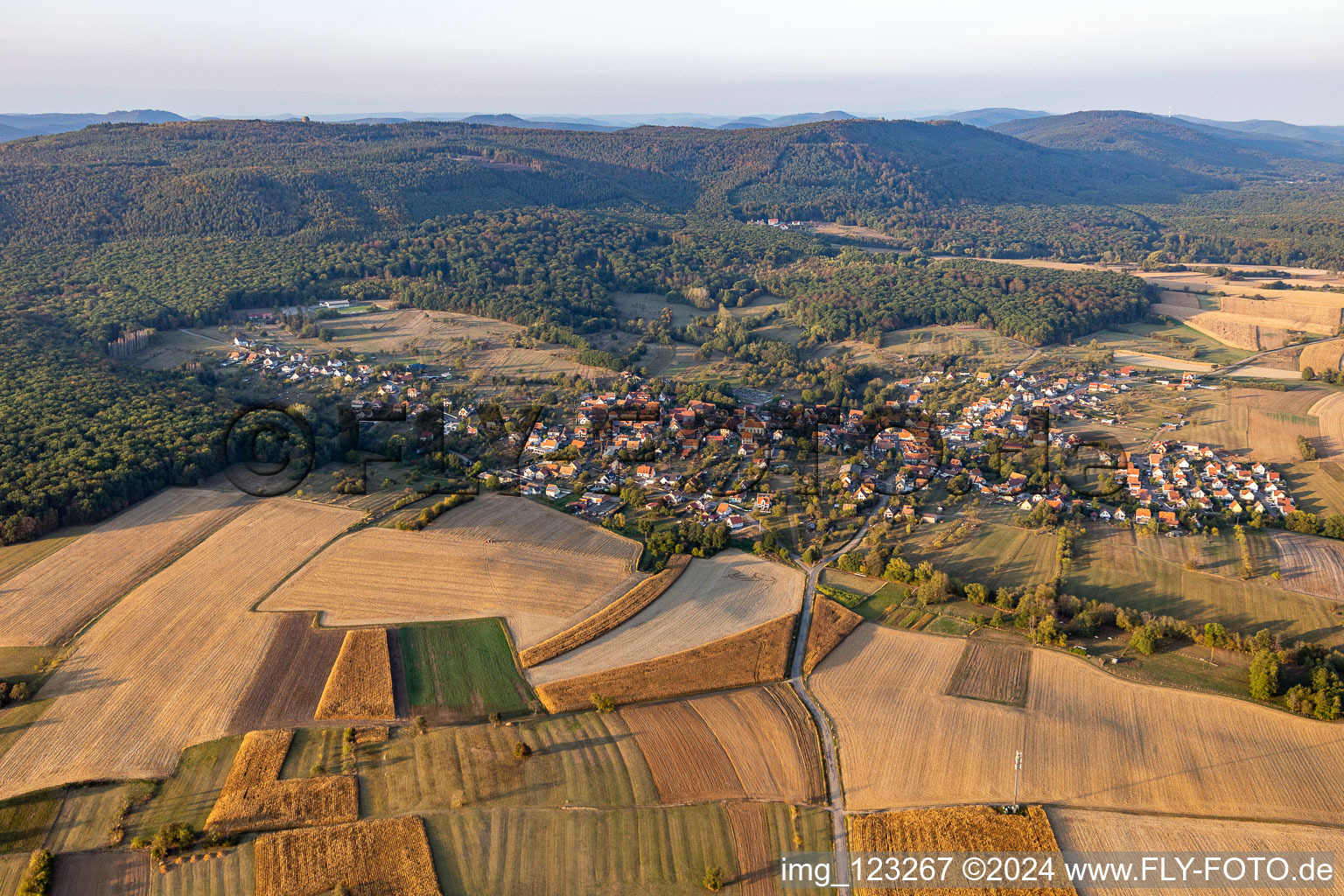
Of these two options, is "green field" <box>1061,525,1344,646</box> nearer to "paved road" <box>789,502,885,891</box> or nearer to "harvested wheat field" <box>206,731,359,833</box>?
"paved road" <box>789,502,885,891</box>

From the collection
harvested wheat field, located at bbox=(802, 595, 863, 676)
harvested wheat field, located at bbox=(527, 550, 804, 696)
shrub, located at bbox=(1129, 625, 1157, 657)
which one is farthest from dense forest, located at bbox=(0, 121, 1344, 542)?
shrub, located at bbox=(1129, 625, 1157, 657)

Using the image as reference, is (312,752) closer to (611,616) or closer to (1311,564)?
(611,616)

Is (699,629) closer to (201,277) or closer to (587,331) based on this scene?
(587,331)

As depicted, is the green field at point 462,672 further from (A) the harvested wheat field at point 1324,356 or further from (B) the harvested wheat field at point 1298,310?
(B) the harvested wheat field at point 1298,310

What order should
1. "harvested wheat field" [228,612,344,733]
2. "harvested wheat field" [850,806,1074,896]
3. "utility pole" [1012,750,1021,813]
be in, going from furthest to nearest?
"harvested wheat field" [228,612,344,733], "utility pole" [1012,750,1021,813], "harvested wheat field" [850,806,1074,896]

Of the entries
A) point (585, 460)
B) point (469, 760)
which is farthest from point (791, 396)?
point (469, 760)

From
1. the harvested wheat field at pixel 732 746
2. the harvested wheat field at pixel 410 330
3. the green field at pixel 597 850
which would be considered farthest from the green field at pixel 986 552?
the harvested wheat field at pixel 410 330
